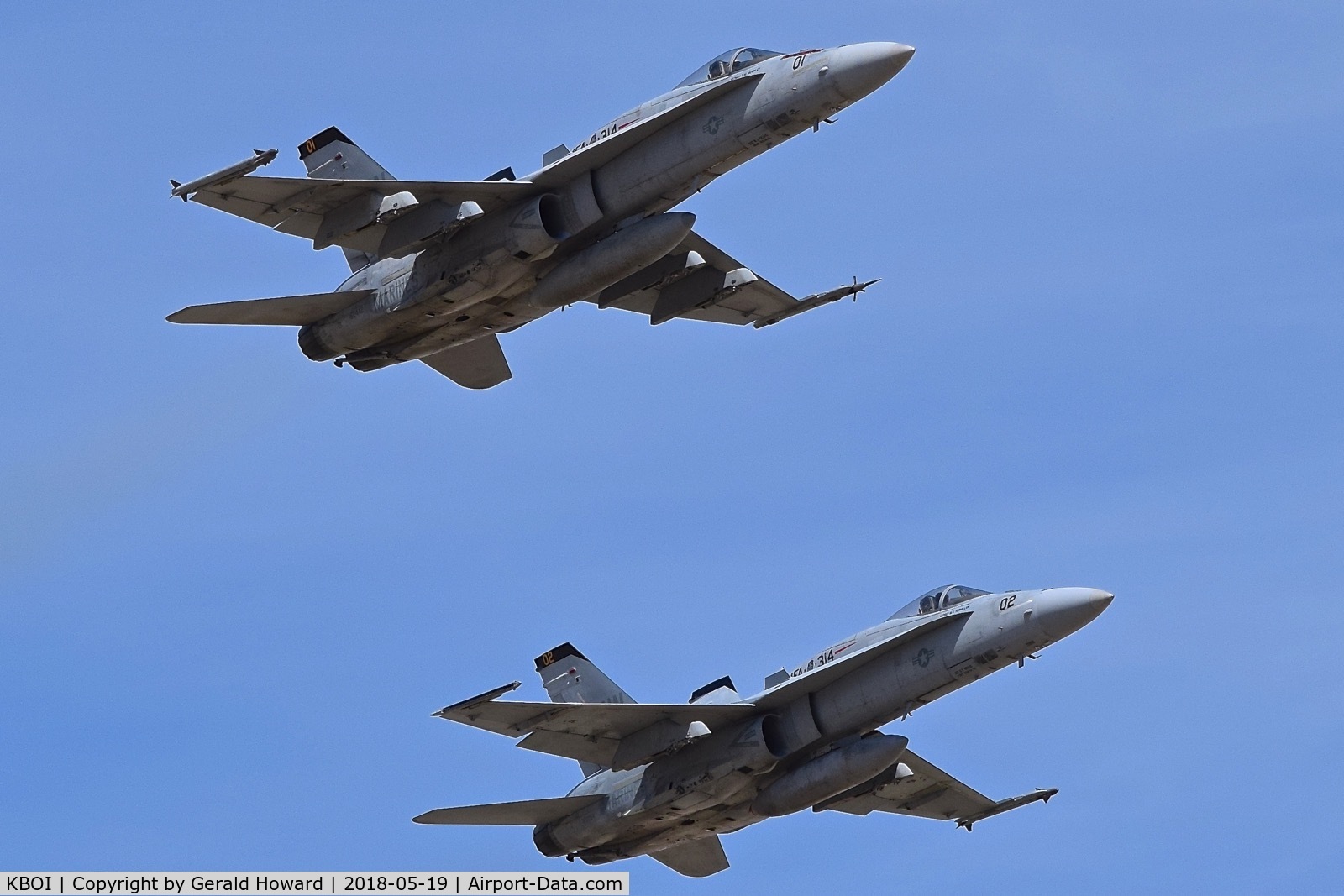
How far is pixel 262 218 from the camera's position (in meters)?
44.5

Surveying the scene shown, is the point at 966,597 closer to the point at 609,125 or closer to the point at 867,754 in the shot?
the point at 867,754

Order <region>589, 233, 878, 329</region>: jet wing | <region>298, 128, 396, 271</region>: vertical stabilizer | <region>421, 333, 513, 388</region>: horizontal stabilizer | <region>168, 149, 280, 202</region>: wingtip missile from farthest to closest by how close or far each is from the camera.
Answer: <region>421, 333, 513, 388</region>: horizontal stabilizer → <region>589, 233, 878, 329</region>: jet wing → <region>298, 128, 396, 271</region>: vertical stabilizer → <region>168, 149, 280, 202</region>: wingtip missile

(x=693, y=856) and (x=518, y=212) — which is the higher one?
(x=518, y=212)

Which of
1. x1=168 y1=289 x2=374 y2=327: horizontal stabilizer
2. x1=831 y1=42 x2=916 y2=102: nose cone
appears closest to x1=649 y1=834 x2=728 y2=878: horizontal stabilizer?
x1=168 y1=289 x2=374 y2=327: horizontal stabilizer

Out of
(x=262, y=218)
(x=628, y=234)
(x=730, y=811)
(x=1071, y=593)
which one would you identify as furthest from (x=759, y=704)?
(x=262, y=218)

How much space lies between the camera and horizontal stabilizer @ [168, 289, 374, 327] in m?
45.3

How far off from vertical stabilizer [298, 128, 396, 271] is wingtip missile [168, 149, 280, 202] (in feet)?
14.4

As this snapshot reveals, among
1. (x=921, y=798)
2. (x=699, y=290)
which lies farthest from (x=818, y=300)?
(x=921, y=798)

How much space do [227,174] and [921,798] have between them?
62.8 ft

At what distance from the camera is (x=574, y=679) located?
161ft

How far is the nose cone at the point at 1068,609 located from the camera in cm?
4212

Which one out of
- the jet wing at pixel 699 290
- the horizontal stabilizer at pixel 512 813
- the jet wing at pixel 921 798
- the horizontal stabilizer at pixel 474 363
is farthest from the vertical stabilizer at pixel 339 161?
the jet wing at pixel 921 798

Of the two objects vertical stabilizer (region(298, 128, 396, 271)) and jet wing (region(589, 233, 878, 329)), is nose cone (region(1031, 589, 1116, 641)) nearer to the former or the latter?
jet wing (region(589, 233, 878, 329))

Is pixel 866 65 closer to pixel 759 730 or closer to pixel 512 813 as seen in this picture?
pixel 759 730
